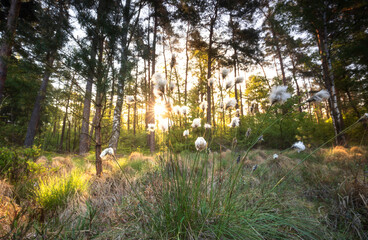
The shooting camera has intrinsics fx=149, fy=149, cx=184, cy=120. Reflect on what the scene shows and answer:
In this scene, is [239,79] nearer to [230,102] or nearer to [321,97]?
[230,102]

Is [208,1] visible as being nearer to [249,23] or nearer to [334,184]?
[249,23]

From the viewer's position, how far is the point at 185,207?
116 centimetres

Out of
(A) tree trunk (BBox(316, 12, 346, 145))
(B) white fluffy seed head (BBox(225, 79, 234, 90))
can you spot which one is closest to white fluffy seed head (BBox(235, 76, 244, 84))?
(B) white fluffy seed head (BBox(225, 79, 234, 90))

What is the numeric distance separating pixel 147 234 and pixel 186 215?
0.35 metres

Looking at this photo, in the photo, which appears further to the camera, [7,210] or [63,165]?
[63,165]

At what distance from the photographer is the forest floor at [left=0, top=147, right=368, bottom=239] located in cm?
118

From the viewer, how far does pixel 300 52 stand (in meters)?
11.5

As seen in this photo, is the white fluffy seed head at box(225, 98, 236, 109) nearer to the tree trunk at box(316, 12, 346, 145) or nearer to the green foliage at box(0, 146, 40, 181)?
the green foliage at box(0, 146, 40, 181)

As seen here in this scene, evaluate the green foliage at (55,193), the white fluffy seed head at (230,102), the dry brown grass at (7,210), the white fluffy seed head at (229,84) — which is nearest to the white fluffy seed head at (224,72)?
the white fluffy seed head at (229,84)

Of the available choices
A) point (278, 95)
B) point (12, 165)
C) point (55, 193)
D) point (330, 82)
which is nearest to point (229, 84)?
point (278, 95)

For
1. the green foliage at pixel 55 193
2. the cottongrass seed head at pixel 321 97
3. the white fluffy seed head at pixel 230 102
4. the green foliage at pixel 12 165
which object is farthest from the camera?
the green foliage at pixel 12 165

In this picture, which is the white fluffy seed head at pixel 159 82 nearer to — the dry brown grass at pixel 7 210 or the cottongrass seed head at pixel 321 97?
the cottongrass seed head at pixel 321 97

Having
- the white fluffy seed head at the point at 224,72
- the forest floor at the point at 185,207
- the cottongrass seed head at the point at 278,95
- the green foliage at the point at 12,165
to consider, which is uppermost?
the white fluffy seed head at the point at 224,72

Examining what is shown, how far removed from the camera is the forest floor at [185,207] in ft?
3.87
